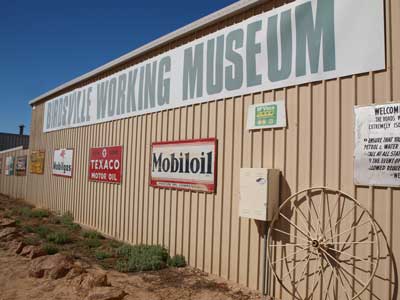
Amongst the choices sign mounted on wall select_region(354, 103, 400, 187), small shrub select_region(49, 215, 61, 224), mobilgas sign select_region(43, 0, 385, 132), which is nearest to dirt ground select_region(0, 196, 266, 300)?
sign mounted on wall select_region(354, 103, 400, 187)

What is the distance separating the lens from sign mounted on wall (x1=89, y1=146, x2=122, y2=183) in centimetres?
923

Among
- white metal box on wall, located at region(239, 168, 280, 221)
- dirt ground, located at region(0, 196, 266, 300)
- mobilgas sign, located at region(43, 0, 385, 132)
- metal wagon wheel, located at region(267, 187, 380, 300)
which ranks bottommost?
dirt ground, located at region(0, 196, 266, 300)

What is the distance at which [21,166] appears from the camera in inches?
663

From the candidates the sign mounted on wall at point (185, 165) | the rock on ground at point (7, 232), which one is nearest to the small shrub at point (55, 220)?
the rock on ground at point (7, 232)

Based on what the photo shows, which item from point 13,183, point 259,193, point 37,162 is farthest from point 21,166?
point 259,193

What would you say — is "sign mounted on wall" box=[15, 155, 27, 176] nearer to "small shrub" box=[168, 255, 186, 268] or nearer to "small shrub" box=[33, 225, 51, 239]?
"small shrub" box=[33, 225, 51, 239]

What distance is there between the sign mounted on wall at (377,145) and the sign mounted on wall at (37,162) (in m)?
12.7

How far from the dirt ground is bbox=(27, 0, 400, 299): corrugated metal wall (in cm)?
32

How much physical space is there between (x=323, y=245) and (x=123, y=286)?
2.86m

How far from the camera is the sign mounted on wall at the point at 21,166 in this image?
16.5 m

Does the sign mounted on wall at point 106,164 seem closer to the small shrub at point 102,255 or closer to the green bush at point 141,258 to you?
the small shrub at point 102,255

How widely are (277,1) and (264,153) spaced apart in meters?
2.24

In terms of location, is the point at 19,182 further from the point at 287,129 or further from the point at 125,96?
the point at 287,129

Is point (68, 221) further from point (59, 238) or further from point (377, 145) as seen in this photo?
point (377, 145)
